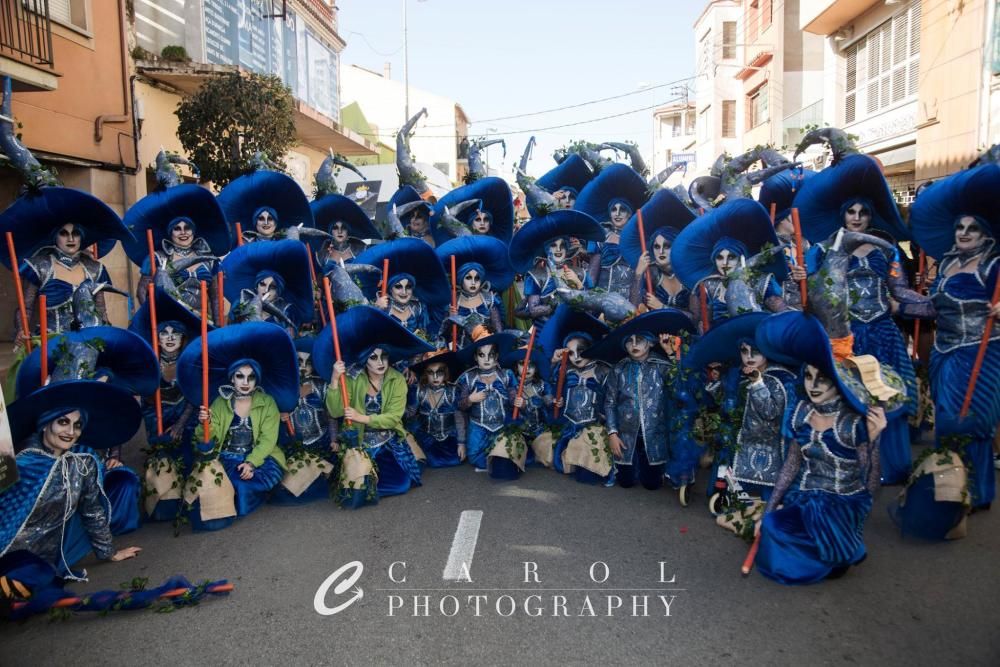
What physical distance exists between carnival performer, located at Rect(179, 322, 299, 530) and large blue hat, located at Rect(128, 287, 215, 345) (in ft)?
2.03

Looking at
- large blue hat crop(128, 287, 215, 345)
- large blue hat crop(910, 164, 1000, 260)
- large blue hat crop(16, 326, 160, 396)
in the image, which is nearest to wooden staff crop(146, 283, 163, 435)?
large blue hat crop(128, 287, 215, 345)

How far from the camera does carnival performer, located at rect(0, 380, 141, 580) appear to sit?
12.9 ft

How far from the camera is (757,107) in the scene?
2792 centimetres

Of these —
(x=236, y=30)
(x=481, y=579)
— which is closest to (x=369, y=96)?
(x=236, y=30)

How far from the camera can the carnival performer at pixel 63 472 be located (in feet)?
12.9

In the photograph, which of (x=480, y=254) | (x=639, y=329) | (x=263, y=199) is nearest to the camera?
(x=639, y=329)

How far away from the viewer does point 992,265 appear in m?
4.78

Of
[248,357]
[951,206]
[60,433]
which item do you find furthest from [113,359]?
[951,206]

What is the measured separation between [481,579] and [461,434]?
2374mm

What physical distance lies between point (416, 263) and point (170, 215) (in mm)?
2315

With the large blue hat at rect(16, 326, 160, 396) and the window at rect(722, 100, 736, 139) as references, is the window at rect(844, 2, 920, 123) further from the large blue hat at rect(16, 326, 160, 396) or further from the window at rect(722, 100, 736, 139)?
the large blue hat at rect(16, 326, 160, 396)

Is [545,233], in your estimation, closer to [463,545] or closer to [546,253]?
[546,253]

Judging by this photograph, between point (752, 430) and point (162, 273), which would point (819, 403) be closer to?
point (752, 430)

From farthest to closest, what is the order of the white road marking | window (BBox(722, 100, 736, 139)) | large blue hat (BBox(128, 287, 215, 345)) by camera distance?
1. window (BBox(722, 100, 736, 139))
2. large blue hat (BBox(128, 287, 215, 345))
3. the white road marking
